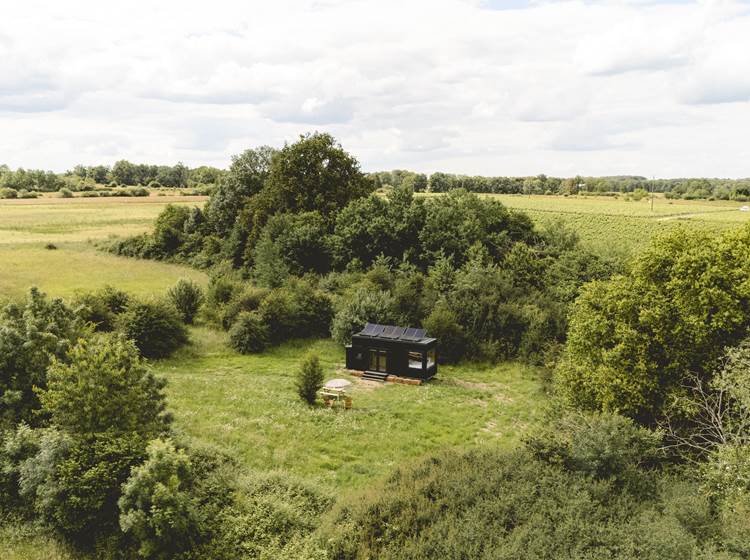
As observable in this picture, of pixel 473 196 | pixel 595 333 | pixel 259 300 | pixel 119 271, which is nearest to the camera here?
pixel 595 333

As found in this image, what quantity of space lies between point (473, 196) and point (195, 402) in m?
26.0

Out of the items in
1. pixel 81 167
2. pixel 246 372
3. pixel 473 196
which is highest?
pixel 81 167

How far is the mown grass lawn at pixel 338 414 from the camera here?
52.8 ft

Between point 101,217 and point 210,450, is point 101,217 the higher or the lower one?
the higher one

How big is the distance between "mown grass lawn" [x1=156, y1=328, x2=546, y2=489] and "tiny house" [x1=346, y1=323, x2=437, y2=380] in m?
0.95

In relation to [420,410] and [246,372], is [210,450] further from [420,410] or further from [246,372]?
[246,372]

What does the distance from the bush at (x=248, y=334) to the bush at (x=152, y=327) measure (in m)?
2.90

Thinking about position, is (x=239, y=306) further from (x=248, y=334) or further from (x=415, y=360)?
(x=415, y=360)

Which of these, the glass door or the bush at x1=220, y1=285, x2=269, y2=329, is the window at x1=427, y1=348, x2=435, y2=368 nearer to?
the glass door

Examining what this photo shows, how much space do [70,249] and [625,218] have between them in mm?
54735

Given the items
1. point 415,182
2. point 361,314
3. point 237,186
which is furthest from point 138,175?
point 361,314

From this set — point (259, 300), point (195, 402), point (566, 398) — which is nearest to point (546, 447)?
point (566, 398)

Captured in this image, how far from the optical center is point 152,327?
2631 centimetres

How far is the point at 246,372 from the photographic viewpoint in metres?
25.4
